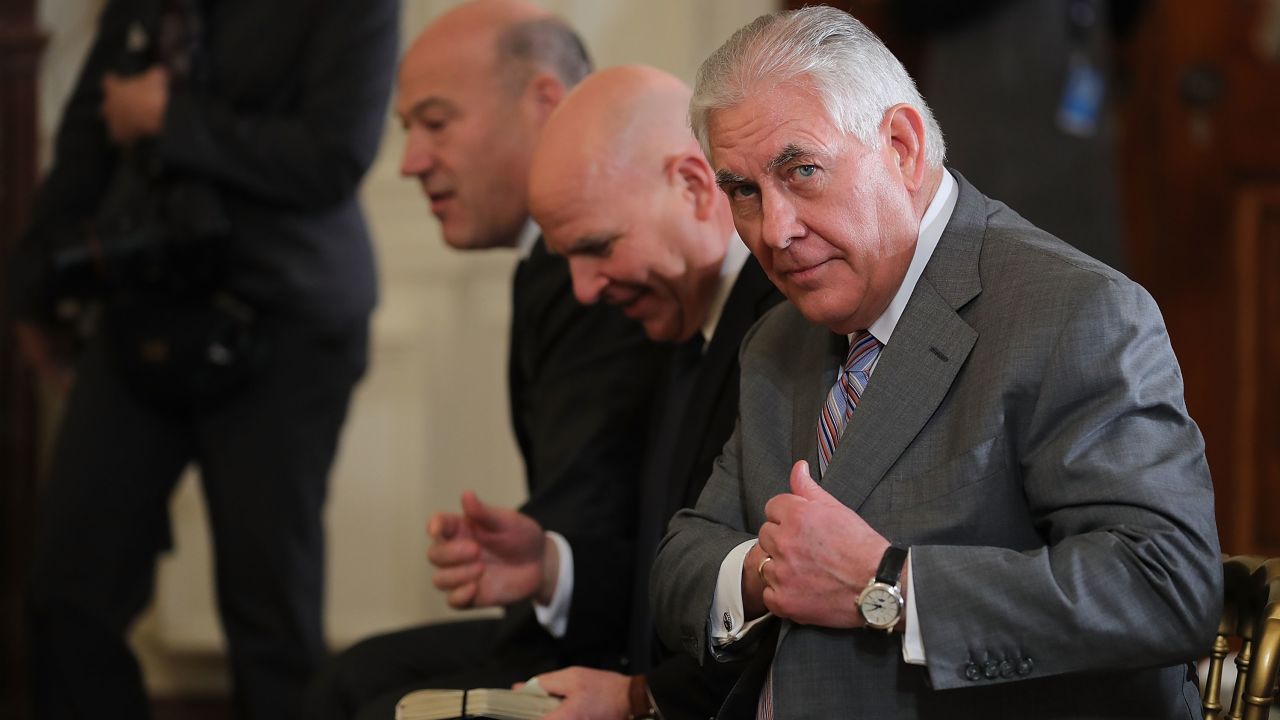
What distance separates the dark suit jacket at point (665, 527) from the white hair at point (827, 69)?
495 millimetres

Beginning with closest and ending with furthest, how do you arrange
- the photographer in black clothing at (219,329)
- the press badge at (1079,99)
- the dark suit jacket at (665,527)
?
the dark suit jacket at (665,527)
the photographer in black clothing at (219,329)
the press badge at (1079,99)

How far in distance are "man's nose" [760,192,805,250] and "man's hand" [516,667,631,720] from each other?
64cm

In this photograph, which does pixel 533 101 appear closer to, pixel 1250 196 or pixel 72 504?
pixel 72 504

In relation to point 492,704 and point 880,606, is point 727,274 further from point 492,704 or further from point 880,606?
point 880,606

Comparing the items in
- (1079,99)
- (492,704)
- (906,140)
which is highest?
(1079,99)

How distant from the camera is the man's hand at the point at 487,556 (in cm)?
210

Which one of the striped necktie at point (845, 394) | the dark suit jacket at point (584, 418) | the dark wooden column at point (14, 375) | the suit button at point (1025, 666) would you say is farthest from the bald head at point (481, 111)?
the dark wooden column at point (14, 375)

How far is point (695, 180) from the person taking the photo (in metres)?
2.14

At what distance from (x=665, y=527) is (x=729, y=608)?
52 centimetres

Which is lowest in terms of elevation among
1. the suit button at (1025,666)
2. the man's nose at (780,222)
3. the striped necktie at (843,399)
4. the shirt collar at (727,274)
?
the suit button at (1025,666)

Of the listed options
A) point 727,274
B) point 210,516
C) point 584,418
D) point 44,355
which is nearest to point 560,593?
point 584,418

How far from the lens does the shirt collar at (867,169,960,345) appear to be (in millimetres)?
1572

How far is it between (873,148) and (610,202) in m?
0.66

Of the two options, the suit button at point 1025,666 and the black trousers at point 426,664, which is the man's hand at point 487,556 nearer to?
the black trousers at point 426,664
